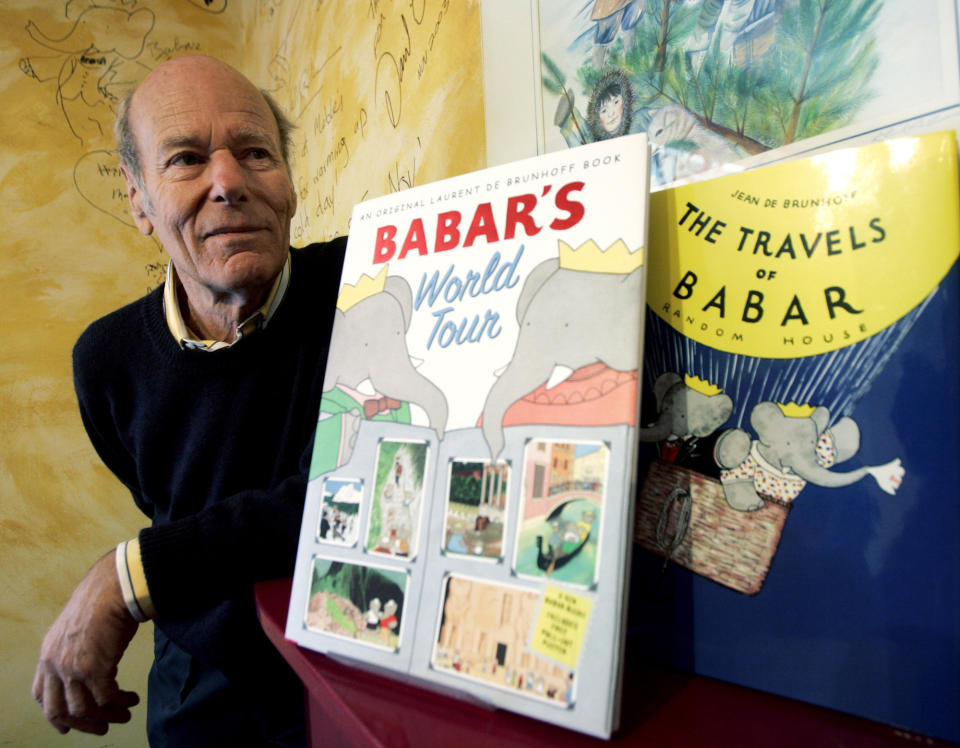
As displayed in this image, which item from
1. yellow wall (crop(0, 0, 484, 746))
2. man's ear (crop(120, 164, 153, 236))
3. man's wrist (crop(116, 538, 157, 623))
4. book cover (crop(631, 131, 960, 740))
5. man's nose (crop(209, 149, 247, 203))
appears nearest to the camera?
book cover (crop(631, 131, 960, 740))

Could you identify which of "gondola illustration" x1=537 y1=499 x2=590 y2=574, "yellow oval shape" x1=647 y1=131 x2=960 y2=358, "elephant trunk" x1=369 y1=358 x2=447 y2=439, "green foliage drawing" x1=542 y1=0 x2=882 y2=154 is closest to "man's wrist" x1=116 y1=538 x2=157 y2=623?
"elephant trunk" x1=369 y1=358 x2=447 y2=439

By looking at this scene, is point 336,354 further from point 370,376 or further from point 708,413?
point 708,413

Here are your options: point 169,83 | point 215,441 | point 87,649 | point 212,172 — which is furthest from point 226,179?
point 87,649

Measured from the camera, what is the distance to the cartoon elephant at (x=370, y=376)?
1.39 ft

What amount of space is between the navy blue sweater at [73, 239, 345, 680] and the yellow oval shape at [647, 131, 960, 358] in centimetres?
44

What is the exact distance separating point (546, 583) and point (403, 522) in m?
0.11

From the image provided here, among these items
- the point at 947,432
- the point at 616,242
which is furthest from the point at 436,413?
the point at 947,432

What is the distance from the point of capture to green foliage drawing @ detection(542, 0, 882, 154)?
1.40 ft

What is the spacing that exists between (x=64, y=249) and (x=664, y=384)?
1.97 metres

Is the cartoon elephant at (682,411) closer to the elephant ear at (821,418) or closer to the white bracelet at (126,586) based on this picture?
the elephant ear at (821,418)

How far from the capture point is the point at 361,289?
1.57 feet

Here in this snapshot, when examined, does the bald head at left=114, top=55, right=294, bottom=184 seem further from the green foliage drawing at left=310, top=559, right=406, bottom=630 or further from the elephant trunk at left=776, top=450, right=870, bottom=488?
the elephant trunk at left=776, top=450, right=870, bottom=488

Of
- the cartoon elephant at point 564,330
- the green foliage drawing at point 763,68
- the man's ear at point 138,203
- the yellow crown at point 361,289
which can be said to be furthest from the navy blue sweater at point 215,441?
the green foliage drawing at point 763,68

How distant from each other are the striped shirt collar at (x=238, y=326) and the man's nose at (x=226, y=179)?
0.46 feet
